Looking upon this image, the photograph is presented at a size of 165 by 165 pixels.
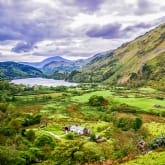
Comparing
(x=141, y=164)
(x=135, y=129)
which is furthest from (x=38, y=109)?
(x=141, y=164)

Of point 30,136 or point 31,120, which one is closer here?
point 30,136

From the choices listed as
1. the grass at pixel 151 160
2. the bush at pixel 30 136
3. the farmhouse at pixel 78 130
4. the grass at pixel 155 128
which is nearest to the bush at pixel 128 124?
the grass at pixel 155 128

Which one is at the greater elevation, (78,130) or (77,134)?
A: (78,130)

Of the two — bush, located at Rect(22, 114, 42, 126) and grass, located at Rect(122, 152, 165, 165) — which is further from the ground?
grass, located at Rect(122, 152, 165, 165)

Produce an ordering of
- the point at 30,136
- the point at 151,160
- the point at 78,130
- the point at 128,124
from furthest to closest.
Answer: the point at 128,124 < the point at 78,130 < the point at 30,136 < the point at 151,160

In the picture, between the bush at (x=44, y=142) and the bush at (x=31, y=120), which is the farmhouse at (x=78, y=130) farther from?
the bush at (x=44, y=142)

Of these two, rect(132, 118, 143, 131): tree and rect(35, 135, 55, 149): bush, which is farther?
rect(132, 118, 143, 131): tree

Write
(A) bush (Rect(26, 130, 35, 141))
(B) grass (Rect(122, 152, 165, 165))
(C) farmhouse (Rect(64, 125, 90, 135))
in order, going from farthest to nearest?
(C) farmhouse (Rect(64, 125, 90, 135)) < (A) bush (Rect(26, 130, 35, 141)) < (B) grass (Rect(122, 152, 165, 165))

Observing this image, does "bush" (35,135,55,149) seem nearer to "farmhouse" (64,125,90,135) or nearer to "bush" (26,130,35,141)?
"bush" (26,130,35,141)

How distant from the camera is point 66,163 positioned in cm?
5434

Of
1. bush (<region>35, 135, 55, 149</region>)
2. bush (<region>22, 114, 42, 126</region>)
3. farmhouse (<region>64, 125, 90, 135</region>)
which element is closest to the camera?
bush (<region>35, 135, 55, 149</region>)

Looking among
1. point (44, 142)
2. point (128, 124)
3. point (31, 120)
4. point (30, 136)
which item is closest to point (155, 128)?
point (128, 124)

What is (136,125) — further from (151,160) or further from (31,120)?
(151,160)

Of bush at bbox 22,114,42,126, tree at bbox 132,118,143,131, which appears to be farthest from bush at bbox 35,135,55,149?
bush at bbox 22,114,42,126
